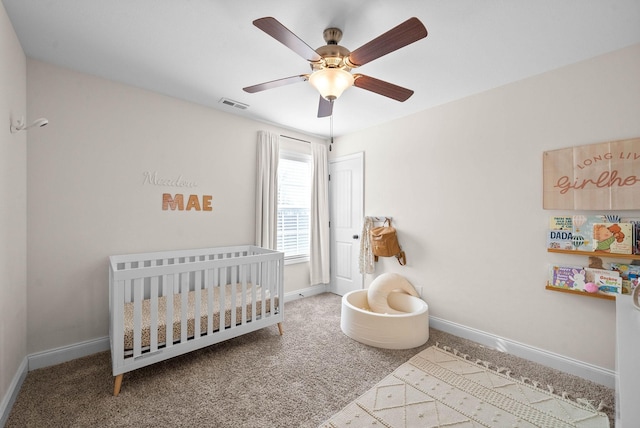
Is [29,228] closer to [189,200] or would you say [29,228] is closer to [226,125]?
[189,200]

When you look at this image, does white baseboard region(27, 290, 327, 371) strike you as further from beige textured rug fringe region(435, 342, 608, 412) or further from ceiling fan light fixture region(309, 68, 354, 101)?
beige textured rug fringe region(435, 342, 608, 412)

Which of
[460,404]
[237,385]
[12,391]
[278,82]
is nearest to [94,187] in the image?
[12,391]

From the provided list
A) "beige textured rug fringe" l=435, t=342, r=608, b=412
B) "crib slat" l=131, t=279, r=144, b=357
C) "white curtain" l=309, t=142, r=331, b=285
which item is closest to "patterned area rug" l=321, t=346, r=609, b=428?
"beige textured rug fringe" l=435, t=342, r=608, b=412

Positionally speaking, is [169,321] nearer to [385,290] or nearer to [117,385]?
[117,385]

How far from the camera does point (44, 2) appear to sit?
60.6 inches

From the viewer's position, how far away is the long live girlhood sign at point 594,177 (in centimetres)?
185

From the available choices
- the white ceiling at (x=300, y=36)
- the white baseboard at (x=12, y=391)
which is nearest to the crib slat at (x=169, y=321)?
the white baseboard at (x=12, y=391)

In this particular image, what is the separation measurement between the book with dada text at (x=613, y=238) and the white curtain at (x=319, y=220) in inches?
109

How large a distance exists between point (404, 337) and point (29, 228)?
10.2 ft

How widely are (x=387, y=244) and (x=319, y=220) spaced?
1155 mm

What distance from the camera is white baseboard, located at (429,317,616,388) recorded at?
1.97 m

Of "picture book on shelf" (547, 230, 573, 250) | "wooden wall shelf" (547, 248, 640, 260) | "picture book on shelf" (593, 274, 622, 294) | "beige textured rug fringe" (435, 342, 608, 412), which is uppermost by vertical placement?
"picture book on shelf" (547, 230, 573, 250)

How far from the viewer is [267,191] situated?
3391 millimetres

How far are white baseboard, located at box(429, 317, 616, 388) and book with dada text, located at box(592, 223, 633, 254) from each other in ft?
2.82
